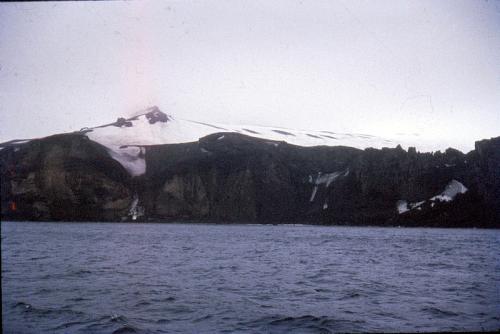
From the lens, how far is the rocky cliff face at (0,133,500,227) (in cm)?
14400

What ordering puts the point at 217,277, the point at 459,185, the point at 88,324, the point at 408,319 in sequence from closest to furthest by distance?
the point at 88,324 → the point at 408,319 → the point at 217,277 → the point at 459,185

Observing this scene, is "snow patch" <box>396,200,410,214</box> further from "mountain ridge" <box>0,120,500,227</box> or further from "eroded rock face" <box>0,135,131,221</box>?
"eroded rock face" <box>0,135,131,221</box>

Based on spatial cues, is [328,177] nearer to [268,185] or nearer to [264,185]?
[268,185]

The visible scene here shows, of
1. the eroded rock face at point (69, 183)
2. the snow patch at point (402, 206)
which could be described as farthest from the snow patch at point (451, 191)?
the eroded rock face at point (69, 183)

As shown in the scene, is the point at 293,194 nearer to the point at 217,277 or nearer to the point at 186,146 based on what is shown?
the point at 186,146

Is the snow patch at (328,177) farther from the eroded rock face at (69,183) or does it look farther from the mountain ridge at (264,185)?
the eroded rock face at (69,183)

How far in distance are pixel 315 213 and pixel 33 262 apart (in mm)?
135639

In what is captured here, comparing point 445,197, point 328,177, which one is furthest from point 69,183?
point 445,197

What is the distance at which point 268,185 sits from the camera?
525ft

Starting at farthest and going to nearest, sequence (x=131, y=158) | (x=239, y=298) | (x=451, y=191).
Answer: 1. (x=131, y=158)
2. (x=451, y=191)
3. (x=239, y=298)

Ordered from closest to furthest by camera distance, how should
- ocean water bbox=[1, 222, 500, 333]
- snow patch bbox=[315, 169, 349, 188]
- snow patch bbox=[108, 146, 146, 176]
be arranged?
ocean water bbox=[1, 222, 500, 333] < snow patch bbox=[315, 169, 349, 188] < snow patch bbox=[108, 146, 146, 176]

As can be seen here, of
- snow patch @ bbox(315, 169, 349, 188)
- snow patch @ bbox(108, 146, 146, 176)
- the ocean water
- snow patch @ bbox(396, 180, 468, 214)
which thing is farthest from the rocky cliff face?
the ocean water

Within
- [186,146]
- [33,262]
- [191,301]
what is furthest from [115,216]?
[191,301]

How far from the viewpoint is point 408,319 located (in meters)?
15.0
